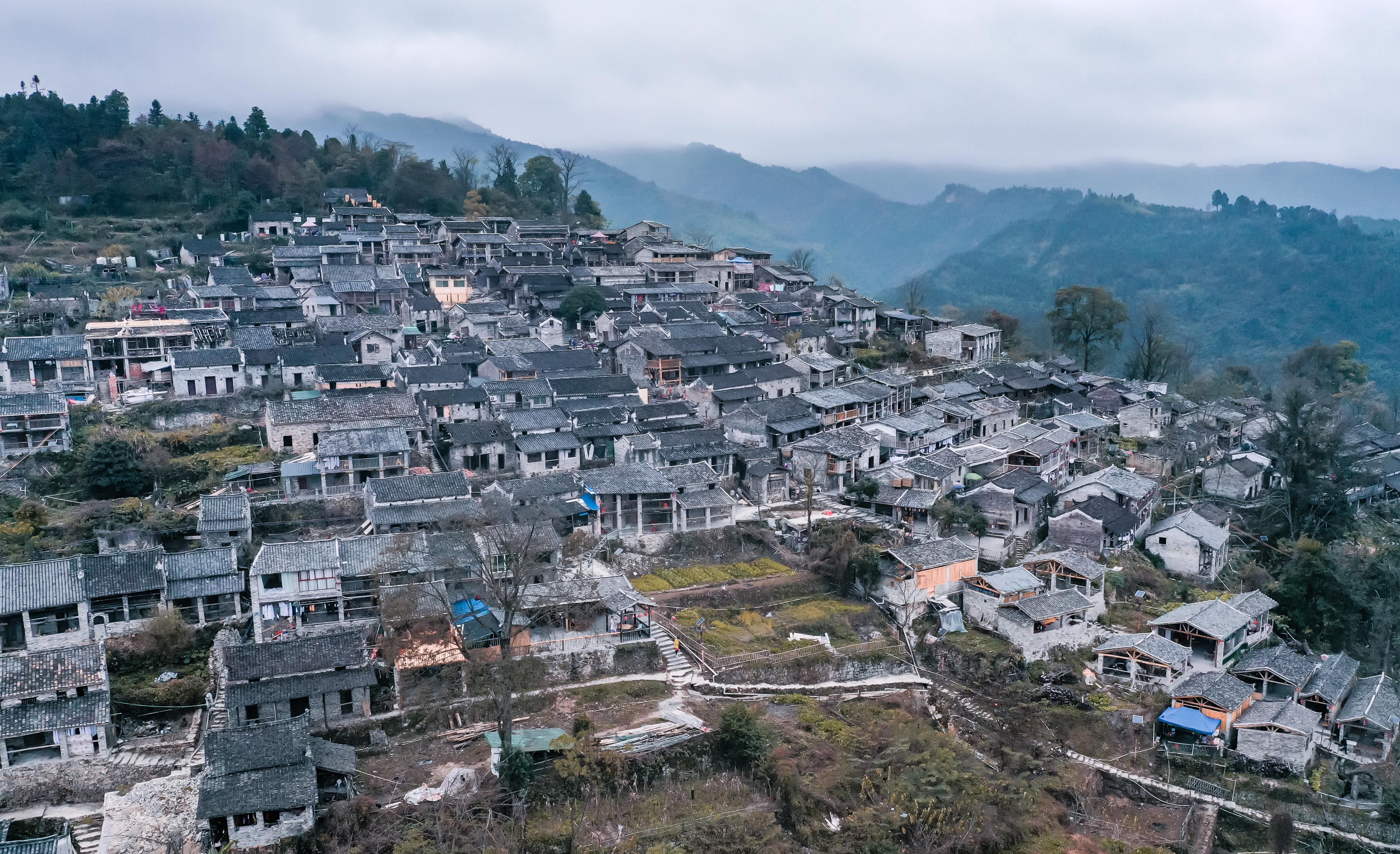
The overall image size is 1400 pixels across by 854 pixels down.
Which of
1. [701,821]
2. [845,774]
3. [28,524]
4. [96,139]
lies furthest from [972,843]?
[96,139]

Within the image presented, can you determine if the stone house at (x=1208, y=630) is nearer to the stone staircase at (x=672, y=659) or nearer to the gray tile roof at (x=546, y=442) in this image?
the stone staircase at (x=672, y=659)

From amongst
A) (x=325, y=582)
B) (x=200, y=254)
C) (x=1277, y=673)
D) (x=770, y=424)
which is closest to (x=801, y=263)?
(x=770, y=424)

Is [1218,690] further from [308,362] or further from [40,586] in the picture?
[308,362]

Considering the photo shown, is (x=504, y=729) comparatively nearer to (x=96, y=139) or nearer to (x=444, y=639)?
(x=444, y=639)

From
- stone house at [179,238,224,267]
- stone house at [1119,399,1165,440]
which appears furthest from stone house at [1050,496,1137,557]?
stone house at [179,238,224,267]

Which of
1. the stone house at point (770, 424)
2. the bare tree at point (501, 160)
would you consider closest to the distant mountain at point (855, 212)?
the bare tree at point (501, 160)

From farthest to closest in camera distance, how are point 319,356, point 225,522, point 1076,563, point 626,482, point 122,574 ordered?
point 319,356, point 626,482, point 1076,563, point 225,522, point 122,574
